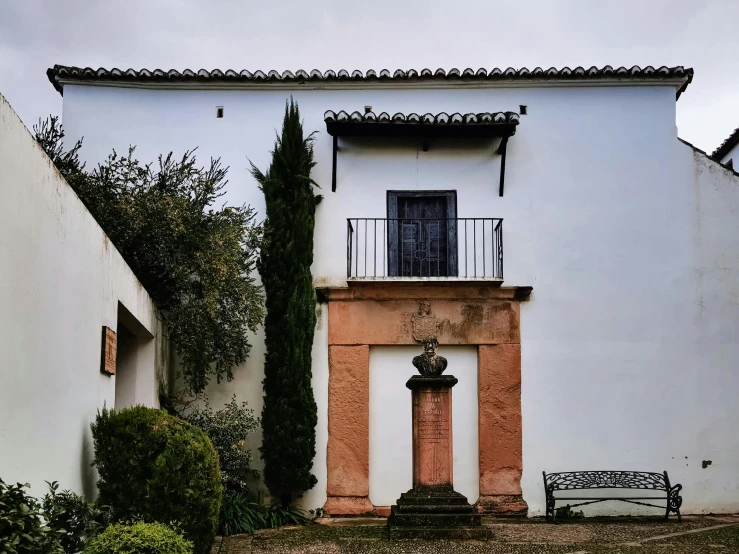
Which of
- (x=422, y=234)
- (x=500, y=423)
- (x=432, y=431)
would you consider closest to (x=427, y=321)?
(x=422, y=234)

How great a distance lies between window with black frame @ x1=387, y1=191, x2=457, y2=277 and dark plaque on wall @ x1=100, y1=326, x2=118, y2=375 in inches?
191

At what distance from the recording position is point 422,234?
1291cm

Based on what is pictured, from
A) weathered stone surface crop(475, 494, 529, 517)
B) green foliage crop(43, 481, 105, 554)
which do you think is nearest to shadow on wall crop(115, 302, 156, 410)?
green foliage crop(43, 481, 105, 554)

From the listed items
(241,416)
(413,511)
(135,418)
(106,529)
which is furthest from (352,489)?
(106,529)

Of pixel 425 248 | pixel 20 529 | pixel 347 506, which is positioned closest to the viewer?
pixel 20 529

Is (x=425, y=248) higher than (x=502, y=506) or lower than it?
higher

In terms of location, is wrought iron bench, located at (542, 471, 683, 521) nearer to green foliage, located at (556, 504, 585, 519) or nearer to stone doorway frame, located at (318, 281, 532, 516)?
green foliage, located at (556, 504, 585, 519)

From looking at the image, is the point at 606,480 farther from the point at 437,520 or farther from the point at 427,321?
the point at 437,520

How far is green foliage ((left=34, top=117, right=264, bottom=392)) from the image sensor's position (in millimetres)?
10625

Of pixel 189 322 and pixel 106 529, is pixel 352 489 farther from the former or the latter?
pixel 106 529

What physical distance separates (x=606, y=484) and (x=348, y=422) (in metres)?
3.53

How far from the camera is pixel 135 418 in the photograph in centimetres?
773

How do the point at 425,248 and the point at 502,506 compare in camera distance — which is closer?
the point at 502,506

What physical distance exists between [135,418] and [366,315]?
529 centimetres
